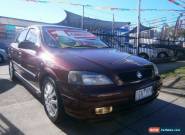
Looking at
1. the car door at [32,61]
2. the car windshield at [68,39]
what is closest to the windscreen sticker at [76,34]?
the car windshield at [68,39]

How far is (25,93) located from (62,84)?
7.66 ft

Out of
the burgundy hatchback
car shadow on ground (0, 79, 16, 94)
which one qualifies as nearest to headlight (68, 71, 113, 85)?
the burgundy hatchback

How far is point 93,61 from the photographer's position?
11.0 ft

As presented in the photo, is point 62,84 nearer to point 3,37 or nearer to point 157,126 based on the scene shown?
point 157,126

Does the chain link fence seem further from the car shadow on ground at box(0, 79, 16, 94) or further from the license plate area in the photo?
the license plate area

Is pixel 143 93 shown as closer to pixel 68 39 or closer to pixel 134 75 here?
pixel 134 75

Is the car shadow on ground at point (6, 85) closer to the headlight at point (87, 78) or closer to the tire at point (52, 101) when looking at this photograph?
the tire at point (52, 101)

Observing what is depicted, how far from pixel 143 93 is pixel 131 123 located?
0.58 meters

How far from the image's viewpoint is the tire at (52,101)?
328 cm

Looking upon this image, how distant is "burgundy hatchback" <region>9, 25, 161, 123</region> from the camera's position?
9.78ft

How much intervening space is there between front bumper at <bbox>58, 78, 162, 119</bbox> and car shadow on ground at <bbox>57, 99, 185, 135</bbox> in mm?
185

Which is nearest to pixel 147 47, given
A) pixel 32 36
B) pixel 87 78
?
pixel 32 36

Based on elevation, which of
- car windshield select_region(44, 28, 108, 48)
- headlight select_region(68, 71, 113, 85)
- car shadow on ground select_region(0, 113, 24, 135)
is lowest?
car shadow on ground select_region(0, 113, 24, 135)

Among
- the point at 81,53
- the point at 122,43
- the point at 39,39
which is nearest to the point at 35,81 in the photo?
the point at 39,39
